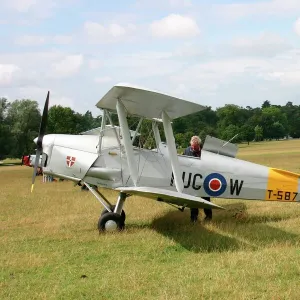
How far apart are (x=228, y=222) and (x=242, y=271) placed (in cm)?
379

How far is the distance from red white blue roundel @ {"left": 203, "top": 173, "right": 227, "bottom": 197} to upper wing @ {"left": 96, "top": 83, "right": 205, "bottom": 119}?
63.1 inches

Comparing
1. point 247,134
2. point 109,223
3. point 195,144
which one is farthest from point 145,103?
point 247,134

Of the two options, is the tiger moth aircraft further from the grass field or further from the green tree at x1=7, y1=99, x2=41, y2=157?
the green tree at x1=7, y1=99, x2=41, y2=157

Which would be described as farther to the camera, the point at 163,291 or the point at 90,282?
the point at 90,282

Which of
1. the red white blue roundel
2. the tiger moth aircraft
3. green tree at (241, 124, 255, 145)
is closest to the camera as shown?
the tiger moth aircraft

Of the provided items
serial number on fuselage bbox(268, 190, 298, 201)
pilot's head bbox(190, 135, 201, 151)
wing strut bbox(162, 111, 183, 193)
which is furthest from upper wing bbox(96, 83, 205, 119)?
serial number on fuselage bbox(268, 190, 298, 201)

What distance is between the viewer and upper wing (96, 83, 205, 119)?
740 cm

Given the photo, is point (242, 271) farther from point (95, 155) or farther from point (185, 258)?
point (95, 155)

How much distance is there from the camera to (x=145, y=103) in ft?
26.2

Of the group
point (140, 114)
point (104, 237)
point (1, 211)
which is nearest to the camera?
point (104, 237)

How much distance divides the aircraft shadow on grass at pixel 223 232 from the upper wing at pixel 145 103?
7.29 ft

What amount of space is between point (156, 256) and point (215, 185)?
9.49 ft

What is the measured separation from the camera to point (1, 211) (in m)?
12.1

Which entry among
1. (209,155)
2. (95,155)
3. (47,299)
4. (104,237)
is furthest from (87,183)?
(47,299)
